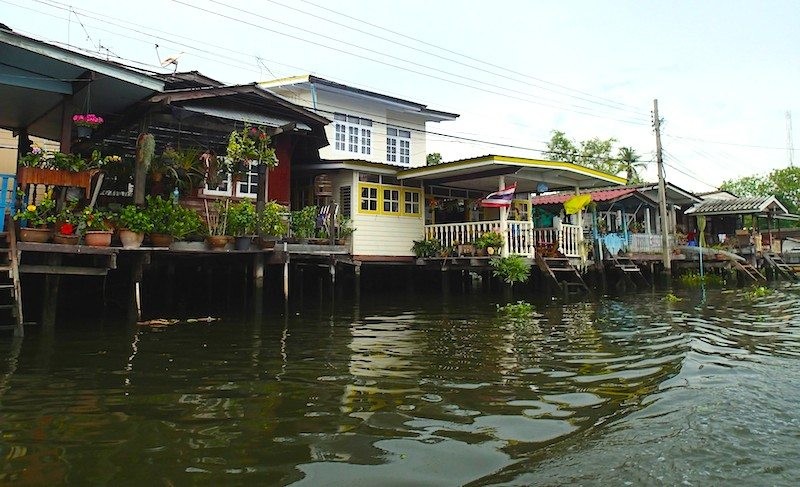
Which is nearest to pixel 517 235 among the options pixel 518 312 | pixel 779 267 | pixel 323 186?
pixel 518 312

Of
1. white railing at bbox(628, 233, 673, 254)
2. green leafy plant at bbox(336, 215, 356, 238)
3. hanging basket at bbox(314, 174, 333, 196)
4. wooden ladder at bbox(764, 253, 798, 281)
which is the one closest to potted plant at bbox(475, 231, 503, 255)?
green leafy plant at bbox(336, 215, 356, 238)

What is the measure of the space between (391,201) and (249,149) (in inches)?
278

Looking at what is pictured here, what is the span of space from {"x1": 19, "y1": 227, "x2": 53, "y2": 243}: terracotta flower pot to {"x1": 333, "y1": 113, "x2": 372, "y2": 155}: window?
13417 millimetres

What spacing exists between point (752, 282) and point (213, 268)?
863 inches

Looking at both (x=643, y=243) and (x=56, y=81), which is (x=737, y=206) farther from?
(x=56, y=81)

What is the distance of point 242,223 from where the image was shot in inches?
442

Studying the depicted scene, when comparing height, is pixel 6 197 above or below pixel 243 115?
below

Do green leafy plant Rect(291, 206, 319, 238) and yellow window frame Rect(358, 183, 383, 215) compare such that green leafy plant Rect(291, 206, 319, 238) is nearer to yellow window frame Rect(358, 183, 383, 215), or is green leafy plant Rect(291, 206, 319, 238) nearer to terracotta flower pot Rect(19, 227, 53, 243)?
yellow window frame Rect(358, 183, 383, 215)

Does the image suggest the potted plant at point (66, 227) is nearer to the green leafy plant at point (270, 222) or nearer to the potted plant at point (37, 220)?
the potted plant at point (37, 220)

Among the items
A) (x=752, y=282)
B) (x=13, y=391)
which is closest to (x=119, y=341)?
(x=13, y=391)

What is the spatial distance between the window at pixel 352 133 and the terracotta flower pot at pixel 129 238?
12369 millimetres

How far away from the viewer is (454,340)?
8.84 metres

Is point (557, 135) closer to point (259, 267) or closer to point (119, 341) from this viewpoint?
point (259, 267)

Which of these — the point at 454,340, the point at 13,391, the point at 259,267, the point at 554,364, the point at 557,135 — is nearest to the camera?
the point at 13,391
